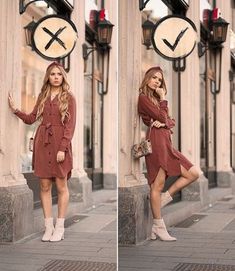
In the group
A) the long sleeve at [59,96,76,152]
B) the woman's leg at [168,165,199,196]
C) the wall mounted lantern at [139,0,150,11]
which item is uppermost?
the wall mounted lantern at [139,0,150,11]

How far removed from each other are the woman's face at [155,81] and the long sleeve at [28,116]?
35.0 inches

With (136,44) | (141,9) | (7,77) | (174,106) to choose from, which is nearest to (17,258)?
Answer: (7,77)

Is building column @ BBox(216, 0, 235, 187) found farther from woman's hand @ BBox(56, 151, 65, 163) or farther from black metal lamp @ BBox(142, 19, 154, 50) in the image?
woman's hand @ BBox(56, 151, 65, 163)

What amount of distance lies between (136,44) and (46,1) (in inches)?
32.4

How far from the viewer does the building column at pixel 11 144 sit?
3516 mm

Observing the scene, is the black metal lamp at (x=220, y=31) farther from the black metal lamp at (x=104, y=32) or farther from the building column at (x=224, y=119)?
the black metal lamp at (x=104, y=32)

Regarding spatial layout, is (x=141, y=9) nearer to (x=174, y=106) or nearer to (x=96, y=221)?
(x=174, y=106)

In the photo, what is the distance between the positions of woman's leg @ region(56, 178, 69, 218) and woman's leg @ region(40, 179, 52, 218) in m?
0.07

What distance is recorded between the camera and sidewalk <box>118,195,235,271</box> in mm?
3564

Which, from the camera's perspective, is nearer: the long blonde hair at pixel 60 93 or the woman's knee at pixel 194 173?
the long blonde hair at pixel 60 93

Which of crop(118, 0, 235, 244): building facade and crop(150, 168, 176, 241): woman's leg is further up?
crop(118, 0, 235, 244): building facade

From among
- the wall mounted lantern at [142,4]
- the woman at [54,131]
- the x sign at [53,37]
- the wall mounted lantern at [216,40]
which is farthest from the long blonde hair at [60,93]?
the wall mounted lantern at [216,40]

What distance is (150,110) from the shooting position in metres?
3.61

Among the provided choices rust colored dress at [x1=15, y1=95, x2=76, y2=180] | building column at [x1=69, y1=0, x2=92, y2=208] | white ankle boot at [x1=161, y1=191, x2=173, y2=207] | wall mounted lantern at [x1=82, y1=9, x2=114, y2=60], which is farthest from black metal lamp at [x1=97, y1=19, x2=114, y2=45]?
white ankle boot at [x1=161, y1=191, x2=173, y2=207]
